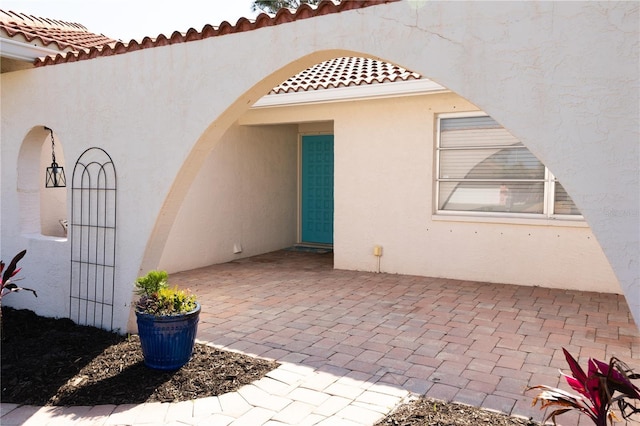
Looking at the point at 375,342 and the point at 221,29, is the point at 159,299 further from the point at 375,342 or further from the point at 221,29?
the point at 221,29

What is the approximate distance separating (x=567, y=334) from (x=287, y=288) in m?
4.22

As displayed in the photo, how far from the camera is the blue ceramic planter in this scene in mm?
4812

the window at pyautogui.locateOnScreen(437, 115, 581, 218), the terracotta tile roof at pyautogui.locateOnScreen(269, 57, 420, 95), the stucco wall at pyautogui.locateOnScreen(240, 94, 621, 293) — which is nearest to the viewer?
the stucco wall at pyautogui.locateOnScreen(240, 94, 621, 293)

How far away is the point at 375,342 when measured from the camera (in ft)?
18.8

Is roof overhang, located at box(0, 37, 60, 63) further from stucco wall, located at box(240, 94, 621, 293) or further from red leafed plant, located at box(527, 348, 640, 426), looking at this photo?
red leafed plant, located at box(527, 348, 640, 426)

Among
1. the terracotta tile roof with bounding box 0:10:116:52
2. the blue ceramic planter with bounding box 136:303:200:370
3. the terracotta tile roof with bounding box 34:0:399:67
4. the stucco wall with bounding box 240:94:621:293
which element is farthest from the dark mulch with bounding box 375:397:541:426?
the terracotta tile roof with bounding box 0:10:116:52

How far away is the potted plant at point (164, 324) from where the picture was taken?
190 inches

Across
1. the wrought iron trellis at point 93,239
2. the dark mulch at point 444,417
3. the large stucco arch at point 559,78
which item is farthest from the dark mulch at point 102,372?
the large stucco arch at point 559,78

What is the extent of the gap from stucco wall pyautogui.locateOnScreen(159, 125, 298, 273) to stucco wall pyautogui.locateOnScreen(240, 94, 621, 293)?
1.64 m

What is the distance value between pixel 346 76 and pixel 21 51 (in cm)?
A: 551

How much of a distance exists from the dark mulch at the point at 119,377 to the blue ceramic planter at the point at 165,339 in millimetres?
99

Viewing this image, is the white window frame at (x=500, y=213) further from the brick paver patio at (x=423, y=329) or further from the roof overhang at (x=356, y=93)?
the brick paver patio at (x=423, y=329)

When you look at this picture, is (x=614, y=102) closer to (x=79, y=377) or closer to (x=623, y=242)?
(x=623, y=242)

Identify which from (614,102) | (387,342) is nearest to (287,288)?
(387,342)
